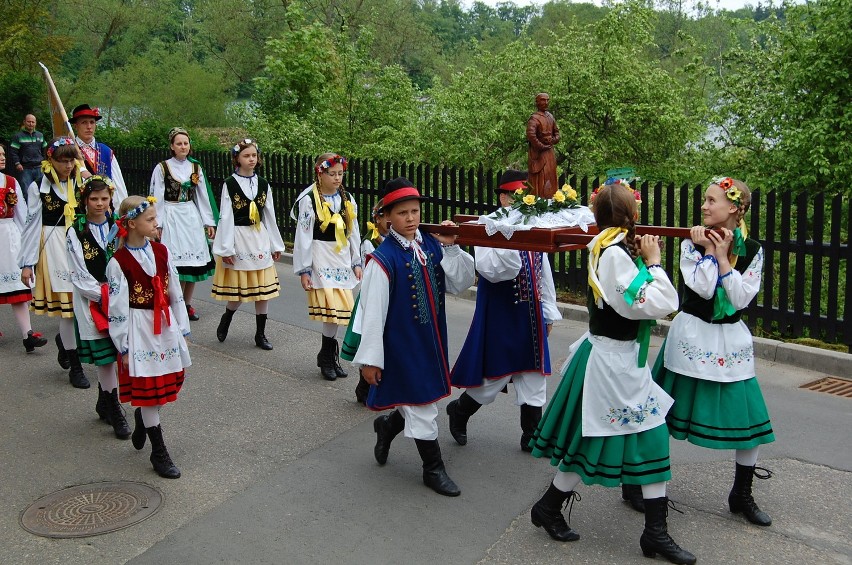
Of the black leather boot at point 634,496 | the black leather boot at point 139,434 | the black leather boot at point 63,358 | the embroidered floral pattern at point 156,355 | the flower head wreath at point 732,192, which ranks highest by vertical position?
the flower head wreath at point 732,192

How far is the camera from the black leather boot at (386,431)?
5.56 metres

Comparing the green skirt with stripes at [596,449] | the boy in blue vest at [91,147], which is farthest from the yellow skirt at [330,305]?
the green skirt with stripes at [596,449]

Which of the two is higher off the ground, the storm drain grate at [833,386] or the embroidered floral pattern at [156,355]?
the embroidered floral pattern at [156,355]

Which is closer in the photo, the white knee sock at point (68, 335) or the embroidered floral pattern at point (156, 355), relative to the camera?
the embroidered floral pattern at point (156, 355)

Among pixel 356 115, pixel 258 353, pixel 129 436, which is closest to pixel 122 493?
pixel 129 436

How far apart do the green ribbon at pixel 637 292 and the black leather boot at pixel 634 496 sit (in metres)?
0.92

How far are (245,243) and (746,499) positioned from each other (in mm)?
5504

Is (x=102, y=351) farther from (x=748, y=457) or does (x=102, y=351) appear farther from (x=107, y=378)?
(x=748, y=457)

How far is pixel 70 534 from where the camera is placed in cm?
483

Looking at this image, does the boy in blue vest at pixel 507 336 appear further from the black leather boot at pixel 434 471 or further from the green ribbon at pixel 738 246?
the green ribbon at pixel 738 246

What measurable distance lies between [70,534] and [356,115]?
611 inches

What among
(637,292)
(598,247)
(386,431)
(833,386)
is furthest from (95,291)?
(833,386)

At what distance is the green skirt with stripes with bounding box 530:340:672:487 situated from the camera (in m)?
4.28

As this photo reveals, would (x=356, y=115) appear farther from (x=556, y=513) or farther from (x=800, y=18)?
(x=556, y=513)
